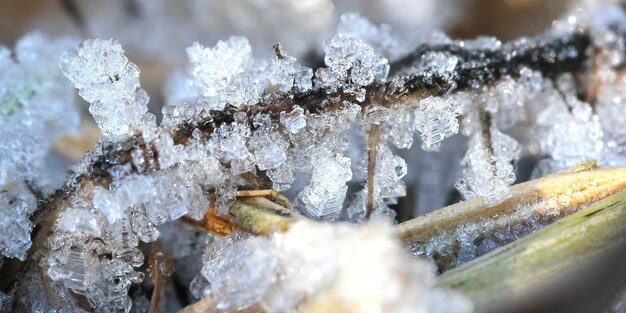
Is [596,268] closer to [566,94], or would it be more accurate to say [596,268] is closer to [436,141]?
[436,141]

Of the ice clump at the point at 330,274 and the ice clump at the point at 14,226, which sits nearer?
the ice clump at the point at 330,274

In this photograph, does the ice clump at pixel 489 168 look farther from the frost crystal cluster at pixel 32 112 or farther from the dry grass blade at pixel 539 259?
the frost crystal cluster at pixel 32 112

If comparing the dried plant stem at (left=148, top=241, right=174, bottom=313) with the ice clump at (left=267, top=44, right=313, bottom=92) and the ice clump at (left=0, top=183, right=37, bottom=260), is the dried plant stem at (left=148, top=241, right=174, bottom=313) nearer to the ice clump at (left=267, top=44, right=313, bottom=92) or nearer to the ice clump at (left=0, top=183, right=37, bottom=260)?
the ice clump at (left=0, top=183, right=37, bottom=260)

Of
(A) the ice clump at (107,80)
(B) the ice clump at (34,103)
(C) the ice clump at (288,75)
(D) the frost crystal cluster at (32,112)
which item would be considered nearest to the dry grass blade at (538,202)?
(C) the ice clump at (288,75)

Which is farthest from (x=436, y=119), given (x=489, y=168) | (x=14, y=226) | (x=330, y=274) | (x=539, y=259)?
(x=14, y=226)

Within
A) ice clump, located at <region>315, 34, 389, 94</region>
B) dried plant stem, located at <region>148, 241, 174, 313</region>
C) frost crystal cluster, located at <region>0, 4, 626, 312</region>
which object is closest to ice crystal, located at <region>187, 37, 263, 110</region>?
frost crystal cluster, located at <region>0, 4, 626, 312</region>

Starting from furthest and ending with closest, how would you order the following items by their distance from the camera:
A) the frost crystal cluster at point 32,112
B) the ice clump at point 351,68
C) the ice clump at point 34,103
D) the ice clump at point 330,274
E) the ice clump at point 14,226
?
the ice clump at point 34,103
the frost crystal cluster at point 32,112
the ice clump at point 351,68
the ice clump at point 14,226
the ice clump at point 330,274

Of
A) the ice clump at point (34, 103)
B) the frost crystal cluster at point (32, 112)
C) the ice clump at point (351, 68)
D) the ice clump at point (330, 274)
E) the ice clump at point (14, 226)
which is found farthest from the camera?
the ice clump at point (34, 103)

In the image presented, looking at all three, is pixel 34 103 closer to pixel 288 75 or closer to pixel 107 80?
pixel 107 80

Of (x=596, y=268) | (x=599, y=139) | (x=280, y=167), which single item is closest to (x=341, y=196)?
(x=280, y=167)
